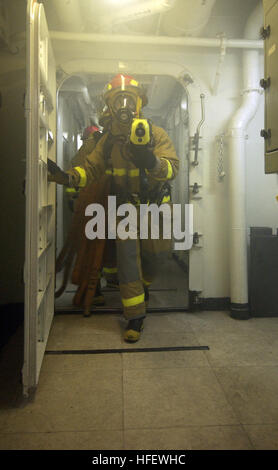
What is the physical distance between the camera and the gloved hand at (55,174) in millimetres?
2322

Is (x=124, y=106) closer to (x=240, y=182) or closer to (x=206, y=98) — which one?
(x=206, y=98)

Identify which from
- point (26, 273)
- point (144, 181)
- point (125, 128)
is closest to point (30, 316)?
point (26, 273)

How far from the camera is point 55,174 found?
2.35m

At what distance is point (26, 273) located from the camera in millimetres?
1663

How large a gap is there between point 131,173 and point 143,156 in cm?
40

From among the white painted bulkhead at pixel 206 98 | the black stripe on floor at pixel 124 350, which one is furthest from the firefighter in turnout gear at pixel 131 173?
the white painted bulkhead at pixel 206 98

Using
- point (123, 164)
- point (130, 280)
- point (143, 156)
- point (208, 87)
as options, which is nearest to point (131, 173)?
point (123, 164)

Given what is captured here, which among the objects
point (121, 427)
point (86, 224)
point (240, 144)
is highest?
point (240, 144)

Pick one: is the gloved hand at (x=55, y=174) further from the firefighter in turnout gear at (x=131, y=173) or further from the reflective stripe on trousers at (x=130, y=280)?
the reflective stripe on trousers at (x=130, y=280)

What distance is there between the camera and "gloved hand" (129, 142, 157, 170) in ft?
7.36

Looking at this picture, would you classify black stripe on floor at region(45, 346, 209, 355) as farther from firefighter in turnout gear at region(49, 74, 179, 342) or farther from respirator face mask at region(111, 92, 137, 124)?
respirator face mask at region(111, 92, 137, 124)

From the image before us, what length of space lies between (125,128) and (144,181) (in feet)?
1.45

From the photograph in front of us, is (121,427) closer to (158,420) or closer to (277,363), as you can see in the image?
(158,420)

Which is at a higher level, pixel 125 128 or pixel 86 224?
pixel 125 128
